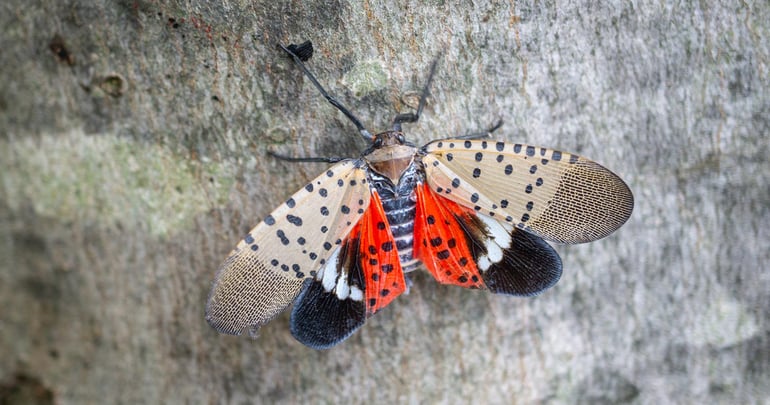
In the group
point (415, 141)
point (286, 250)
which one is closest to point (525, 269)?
point (415, 141)

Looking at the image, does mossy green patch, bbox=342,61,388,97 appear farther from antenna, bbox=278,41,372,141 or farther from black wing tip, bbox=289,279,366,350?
black wing tip, bbox=289,279,366,350

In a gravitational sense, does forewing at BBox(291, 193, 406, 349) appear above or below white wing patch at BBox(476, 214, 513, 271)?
below

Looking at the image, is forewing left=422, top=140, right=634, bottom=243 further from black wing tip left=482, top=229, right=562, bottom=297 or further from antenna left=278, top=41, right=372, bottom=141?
antenna left=278, top=41, right=372, bottom=141

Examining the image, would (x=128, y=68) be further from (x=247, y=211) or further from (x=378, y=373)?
(x=378, y=373)

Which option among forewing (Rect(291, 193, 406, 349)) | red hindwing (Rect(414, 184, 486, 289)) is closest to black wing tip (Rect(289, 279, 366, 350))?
forewing (Rect(291, 193, 406, 349))

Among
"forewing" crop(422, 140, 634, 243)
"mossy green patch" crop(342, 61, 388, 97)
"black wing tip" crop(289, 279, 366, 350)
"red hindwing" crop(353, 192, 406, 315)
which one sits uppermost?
"mossy green patch" crop(342, 61, 388, 97)

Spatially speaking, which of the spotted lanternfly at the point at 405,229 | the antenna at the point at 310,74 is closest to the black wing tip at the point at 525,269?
the spotted lanternfly at the point at 405,229

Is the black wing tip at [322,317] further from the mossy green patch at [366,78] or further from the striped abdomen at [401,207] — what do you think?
the mossy green patch at [366,78]

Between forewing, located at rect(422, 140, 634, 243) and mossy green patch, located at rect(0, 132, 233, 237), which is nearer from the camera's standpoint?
forewing, located at rect(422, 140, 634, 243)
